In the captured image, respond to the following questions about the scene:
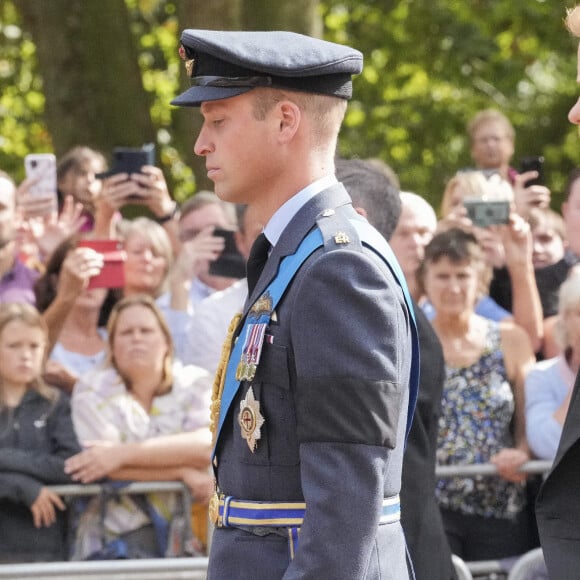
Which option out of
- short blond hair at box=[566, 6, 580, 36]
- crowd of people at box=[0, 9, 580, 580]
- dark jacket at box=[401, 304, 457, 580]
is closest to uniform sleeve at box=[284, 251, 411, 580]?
short blond hair at box=[566, 6, 580, 36]

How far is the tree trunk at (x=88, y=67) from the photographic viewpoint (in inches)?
433

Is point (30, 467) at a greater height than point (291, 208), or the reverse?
point (291, 208)

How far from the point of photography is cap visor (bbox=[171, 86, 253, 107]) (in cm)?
286

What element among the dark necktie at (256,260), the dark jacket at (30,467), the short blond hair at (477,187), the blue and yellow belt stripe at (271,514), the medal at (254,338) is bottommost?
the dark jacket at (30,467)

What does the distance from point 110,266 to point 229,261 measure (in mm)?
658

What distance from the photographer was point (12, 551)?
5.38 metres

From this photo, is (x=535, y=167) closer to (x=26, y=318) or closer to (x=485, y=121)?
(x=485, y=121)

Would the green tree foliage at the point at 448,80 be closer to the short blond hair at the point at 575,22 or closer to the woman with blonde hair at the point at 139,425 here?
the woman with blonde hair at the point at 139,425

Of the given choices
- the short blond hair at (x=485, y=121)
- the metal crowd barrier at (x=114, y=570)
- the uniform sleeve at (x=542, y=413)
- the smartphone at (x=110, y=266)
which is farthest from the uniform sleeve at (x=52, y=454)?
the short blond hair at (x=485, y=121)

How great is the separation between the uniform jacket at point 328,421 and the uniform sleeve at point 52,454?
8.75 ft

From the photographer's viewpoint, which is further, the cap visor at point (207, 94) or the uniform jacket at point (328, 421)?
the cap visor at point (207, 94)

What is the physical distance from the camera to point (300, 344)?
2.69 m

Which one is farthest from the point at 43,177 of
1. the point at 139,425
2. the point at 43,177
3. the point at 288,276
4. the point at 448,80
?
the point at 448,80

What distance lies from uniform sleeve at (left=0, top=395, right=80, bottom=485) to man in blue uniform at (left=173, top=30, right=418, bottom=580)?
262 cm
